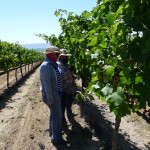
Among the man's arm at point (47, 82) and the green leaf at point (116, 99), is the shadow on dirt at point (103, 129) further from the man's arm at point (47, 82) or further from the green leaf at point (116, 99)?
the green leaf at point (116, 99)

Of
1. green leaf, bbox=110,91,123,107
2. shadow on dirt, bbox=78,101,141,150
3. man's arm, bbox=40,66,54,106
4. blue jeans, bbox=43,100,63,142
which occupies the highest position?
green leaf, bbox=110,91,123,107

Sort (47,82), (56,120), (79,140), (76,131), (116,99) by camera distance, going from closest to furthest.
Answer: (116,99) → (47,82) → (56,120) → (79,140) → (76,131)

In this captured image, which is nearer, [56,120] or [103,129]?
[56,120]

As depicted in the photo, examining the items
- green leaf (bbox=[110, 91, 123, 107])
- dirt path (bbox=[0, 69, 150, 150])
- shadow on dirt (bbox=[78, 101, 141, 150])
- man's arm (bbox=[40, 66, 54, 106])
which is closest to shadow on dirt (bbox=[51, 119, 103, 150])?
dirt path (bbox=[0, 69, 150, 150])

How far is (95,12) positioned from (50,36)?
36.5ft

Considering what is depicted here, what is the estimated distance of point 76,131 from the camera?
6574mm

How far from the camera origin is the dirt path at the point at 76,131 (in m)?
5.84

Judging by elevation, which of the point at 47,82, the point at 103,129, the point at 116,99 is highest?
the point at 116,99

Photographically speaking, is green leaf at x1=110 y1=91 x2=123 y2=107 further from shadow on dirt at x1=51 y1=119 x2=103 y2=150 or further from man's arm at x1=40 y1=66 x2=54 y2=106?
shadow on dirt at x1=51 y1=119 x2=103 y2=150

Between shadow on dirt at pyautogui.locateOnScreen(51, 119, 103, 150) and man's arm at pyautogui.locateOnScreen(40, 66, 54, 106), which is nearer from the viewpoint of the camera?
man's arm at pyautogui.locateOnScreen(40, 66, 54, 106)

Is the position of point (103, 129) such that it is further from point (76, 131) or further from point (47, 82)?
point (47, 82)

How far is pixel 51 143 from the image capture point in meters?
5.87

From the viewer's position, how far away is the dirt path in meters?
5.84

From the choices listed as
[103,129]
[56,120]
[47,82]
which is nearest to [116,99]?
[47,82]
